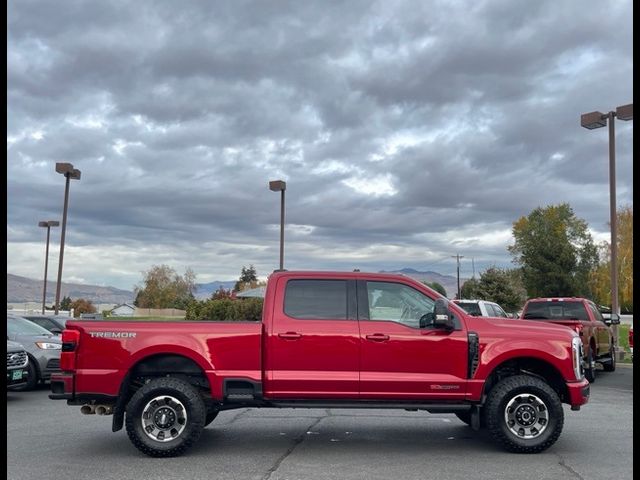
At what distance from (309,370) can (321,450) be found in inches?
39.3

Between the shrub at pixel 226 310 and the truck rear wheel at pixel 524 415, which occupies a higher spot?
the shrub at pixel 226 310

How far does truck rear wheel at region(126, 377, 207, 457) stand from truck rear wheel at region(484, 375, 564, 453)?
10.5 feet

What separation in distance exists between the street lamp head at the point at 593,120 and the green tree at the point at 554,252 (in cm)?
5857

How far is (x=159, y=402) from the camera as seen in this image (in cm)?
781

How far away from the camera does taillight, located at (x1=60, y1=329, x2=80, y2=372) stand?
781cm

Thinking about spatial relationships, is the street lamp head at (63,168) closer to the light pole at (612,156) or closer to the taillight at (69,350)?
the light pole at (612,156)

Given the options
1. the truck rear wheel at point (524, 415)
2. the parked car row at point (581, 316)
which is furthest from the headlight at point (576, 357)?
the parked car row at point (581, 316)

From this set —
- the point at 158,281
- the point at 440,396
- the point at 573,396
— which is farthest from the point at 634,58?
the point at 158,281

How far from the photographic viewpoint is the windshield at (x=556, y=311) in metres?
17.2

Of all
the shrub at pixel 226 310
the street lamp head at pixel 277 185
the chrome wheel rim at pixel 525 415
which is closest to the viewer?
the chrome wheel rim at pixel 525 415

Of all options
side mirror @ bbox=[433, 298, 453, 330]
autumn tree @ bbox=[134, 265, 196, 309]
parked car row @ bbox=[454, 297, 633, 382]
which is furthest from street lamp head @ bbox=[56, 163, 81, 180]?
autumn tree @ bbox=[134, 265, 196, 309]

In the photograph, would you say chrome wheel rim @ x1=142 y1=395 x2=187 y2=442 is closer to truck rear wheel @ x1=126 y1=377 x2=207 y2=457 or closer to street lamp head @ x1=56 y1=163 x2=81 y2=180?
truck rear wheel @ x1=126 y1=377 x2=207 y2=457

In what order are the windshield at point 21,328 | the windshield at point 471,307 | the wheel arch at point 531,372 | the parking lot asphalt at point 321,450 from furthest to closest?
the windshield at point 471,307 < the windshield at point 21,328 < the wheel arch at point 531,372 < the parking lot asphalt at point 321,450

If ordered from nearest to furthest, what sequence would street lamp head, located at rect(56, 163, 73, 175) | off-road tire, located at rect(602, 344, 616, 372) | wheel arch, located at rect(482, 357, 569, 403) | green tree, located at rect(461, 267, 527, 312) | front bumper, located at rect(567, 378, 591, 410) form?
front bumper, located at rect(567, 378, 591, 410) < wheel arch, located at rect(482, 357, 569, 403) < off-road tire, located at rect(602, 344, 616, 372) < street lamp head, located at rect(56, 163, 73, 175) < green tree, located at rect(461, 267, 527, 312)
